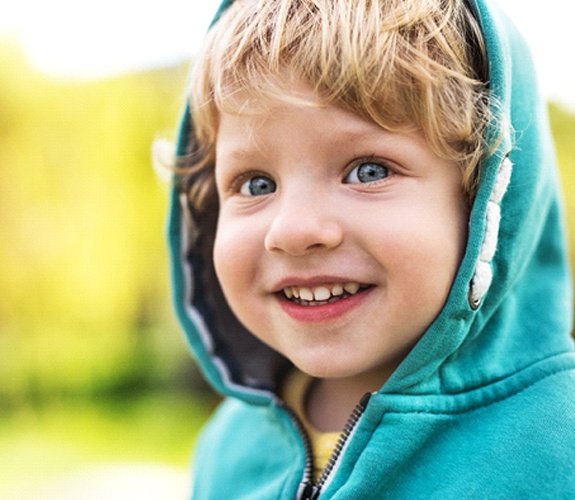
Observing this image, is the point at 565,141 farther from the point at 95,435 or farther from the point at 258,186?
the point at 95,435

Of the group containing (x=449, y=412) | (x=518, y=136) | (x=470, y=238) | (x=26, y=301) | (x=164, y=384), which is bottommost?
(x=164, y=384)

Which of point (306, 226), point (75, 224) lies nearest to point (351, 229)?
point (306, 226)

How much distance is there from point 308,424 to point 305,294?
13.9 inches

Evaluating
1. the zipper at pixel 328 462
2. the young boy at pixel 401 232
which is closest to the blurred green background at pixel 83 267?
the zipper at pixel 328 462

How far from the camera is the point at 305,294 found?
1.20 metres

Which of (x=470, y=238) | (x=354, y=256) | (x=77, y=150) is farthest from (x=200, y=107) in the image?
(x=77, y=150)

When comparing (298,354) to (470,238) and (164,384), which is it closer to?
(470,238)

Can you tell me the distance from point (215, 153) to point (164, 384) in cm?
641

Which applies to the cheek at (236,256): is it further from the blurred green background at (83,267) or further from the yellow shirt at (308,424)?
the blurred green background at (83,267)

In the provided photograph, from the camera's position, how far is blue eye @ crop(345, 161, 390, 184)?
1.13 metres

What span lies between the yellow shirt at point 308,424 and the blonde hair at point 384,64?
0.55m

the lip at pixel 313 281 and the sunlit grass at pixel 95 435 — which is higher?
the lip at pixel 313 281

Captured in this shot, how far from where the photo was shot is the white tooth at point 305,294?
3.92ft

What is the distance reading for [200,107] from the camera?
1335 millimetres
